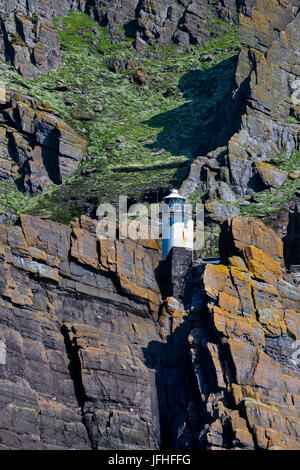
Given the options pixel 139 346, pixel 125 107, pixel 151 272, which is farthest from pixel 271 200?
pixel 125 107

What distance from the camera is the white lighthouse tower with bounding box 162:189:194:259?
73312 millimetres

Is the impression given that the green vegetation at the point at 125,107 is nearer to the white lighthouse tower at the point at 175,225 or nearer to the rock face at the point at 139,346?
the white lighthouse tower at the point at 175,225

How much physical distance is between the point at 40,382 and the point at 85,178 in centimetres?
4499

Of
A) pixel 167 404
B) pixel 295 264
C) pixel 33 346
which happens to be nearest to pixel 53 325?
pixel 33 346

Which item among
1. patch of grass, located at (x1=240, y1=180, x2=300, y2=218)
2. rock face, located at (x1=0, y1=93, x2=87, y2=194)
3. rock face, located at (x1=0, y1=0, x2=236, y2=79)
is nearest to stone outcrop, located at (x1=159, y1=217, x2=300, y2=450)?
patch of grass, located at (x1=240, y1=180, x2=300, y2=218)

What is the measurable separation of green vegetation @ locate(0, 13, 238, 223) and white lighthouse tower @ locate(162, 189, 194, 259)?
699 inches

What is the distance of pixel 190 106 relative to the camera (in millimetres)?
121938

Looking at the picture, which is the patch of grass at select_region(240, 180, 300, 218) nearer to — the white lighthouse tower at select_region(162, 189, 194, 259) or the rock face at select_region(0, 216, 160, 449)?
the white lighthouse tower at select_region(162, 189, 194, 259)

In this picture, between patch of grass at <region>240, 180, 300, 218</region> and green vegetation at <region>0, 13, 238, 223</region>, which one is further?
green vegetation at <region>0, 13, 238, 223</region>

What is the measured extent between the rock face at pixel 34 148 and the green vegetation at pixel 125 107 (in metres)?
1.49

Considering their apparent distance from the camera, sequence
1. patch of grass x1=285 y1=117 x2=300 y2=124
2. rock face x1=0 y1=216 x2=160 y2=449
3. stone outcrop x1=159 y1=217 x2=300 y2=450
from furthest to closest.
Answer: patch of grass x1=285 y1=117 x2=300 y2=124 < rock face x1=0 y1=216 x2=160 y2=449 < stone outcrop x1=159 y1=217 x2=300 y2=450

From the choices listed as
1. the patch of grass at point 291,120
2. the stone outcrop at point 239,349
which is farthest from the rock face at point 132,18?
the stone outcrop at point 239,349

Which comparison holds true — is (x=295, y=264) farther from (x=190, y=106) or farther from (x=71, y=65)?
(x=71, y=65)

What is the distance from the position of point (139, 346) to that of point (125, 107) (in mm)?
61092
